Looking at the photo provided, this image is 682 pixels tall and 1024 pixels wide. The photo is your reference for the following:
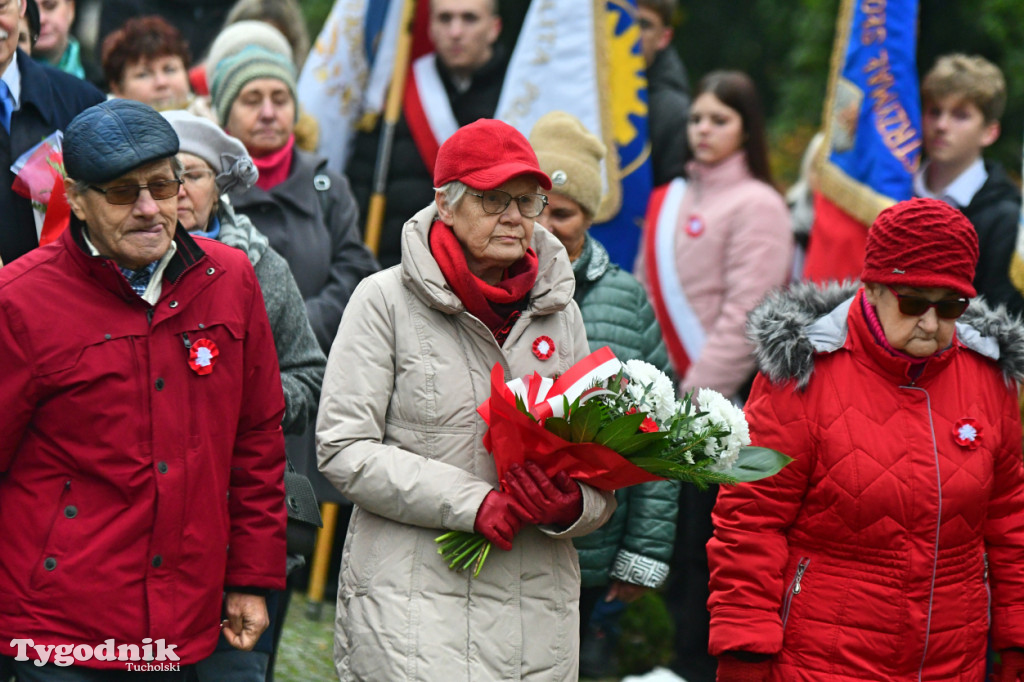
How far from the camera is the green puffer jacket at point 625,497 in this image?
5.04 meters

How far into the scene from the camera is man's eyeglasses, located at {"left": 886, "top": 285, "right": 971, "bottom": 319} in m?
4.26

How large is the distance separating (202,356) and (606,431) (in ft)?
3.67

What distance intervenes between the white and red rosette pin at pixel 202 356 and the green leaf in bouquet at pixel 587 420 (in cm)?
100

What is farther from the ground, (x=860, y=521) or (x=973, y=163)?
(x=973, y=163)

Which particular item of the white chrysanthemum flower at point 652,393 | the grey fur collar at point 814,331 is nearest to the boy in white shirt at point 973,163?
the grey fur collar at point 814,331

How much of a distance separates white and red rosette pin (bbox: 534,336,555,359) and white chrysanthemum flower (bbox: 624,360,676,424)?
312mm

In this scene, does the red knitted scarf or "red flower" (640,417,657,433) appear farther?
the red knitted scarf

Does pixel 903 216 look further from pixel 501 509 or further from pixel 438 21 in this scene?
pixel 438 21

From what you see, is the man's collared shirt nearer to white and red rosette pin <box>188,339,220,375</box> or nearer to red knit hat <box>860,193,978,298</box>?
red knit hat <box>860,193,978,298</box>

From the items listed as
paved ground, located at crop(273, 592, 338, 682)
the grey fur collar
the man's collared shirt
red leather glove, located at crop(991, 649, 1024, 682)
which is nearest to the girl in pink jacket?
the man's collared shirt

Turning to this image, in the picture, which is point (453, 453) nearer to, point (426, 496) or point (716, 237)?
point (426, 496)

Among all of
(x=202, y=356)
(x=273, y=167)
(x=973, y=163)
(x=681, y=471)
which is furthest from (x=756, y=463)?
(x=973, y=163)

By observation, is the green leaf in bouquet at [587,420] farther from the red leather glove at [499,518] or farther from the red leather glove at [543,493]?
the red leather glove at [499,518]

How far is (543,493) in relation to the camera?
391cm
